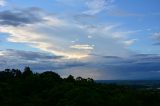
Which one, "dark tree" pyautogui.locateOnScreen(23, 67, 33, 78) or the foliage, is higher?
"dark tree" pyautogui.locateOnScreen(23, 67, 33, 78)

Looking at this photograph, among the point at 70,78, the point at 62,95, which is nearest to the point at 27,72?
the point at 70,78

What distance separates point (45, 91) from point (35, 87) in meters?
4.91

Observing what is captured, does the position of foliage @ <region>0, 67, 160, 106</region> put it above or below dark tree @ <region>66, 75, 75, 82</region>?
below

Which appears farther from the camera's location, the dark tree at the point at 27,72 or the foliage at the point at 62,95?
the dark tree at the point at 27,72

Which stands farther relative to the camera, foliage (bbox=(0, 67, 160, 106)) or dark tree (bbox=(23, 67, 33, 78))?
dark tree (bbox=(23, 67, 33, 78))

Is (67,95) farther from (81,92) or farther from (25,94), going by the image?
(25,94)

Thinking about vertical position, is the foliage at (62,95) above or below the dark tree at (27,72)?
below

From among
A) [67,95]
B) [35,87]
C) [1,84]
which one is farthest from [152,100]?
[1,84]

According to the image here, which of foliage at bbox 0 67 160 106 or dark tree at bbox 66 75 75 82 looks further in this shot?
dark tree at bbox 66 75 75 82

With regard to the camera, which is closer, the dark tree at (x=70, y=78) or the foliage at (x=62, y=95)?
the foliage at (x=62, y=95)

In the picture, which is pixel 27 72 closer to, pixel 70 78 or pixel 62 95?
pixel 70 78

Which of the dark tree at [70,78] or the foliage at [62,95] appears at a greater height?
the dark tree at [70,78]

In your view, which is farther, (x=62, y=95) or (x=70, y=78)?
(x=70, y=78)

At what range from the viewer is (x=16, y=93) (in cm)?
8194
